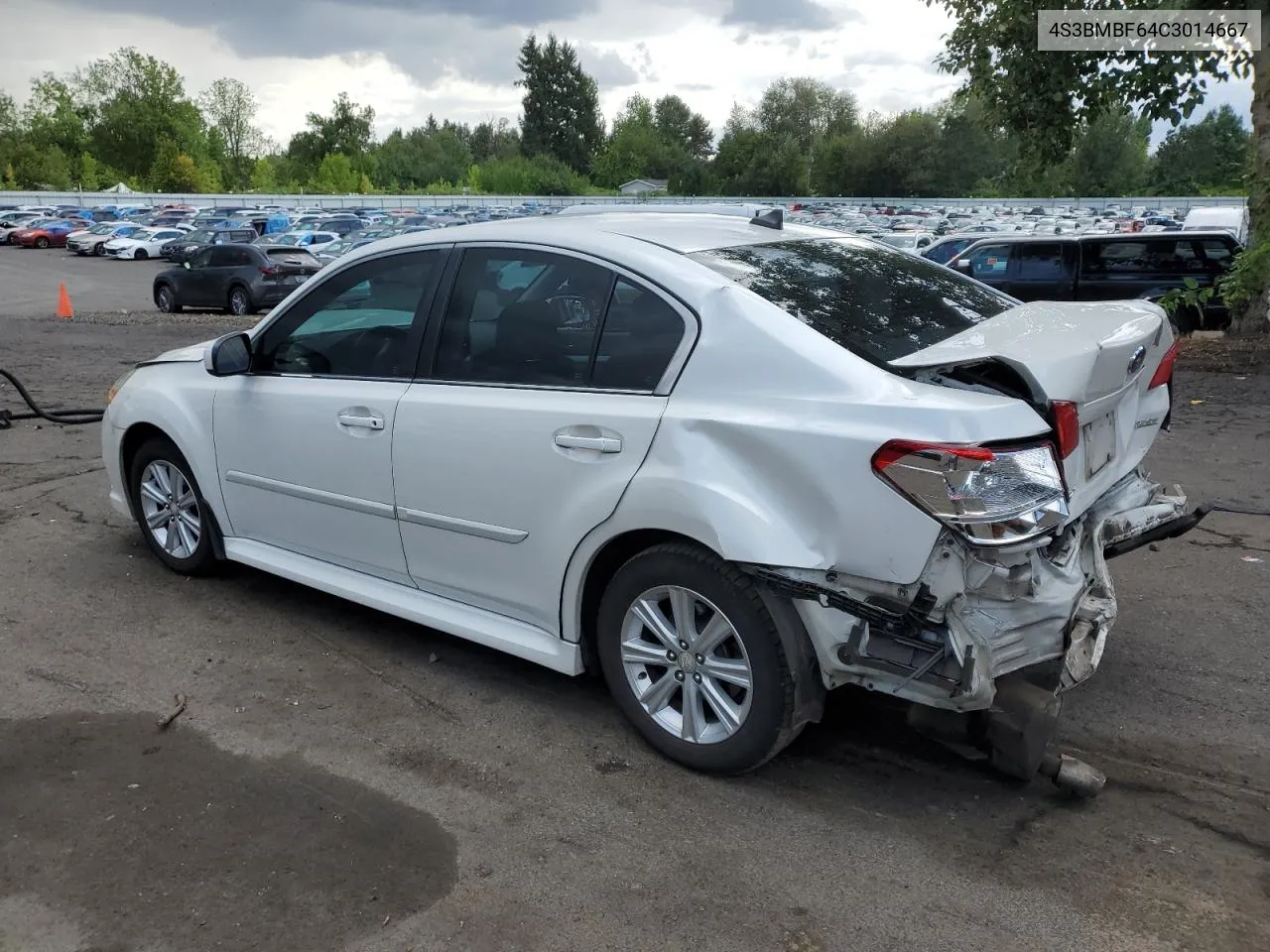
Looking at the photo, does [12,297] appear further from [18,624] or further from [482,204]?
[482,204]

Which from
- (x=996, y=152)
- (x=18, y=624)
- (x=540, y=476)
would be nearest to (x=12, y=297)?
(x=18, y=624)

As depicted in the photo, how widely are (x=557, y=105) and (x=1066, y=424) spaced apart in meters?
127

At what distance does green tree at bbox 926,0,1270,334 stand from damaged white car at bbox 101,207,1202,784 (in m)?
10.4

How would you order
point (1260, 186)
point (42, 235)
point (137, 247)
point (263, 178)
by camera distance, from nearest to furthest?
1. point (1260, 186)
2. point (137, 247)
3. point (42, 235)
4. point (263, 178)

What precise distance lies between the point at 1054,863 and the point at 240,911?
2.24 m

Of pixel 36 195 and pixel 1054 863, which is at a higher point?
pixel 36 195

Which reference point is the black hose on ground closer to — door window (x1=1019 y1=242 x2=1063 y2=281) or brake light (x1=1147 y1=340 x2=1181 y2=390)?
brake light (x1=1147 y1=340 x2=1181 y2=390)

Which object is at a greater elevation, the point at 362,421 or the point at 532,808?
the point at 362,421

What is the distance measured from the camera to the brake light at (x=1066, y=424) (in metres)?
3.12

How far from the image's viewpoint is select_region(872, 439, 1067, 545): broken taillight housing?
293 cm

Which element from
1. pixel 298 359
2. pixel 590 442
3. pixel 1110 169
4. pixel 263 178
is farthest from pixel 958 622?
pixel 263 178

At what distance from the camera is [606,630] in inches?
144

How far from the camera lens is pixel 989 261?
15.8 metres

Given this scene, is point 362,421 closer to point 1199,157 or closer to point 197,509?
point 197,509
